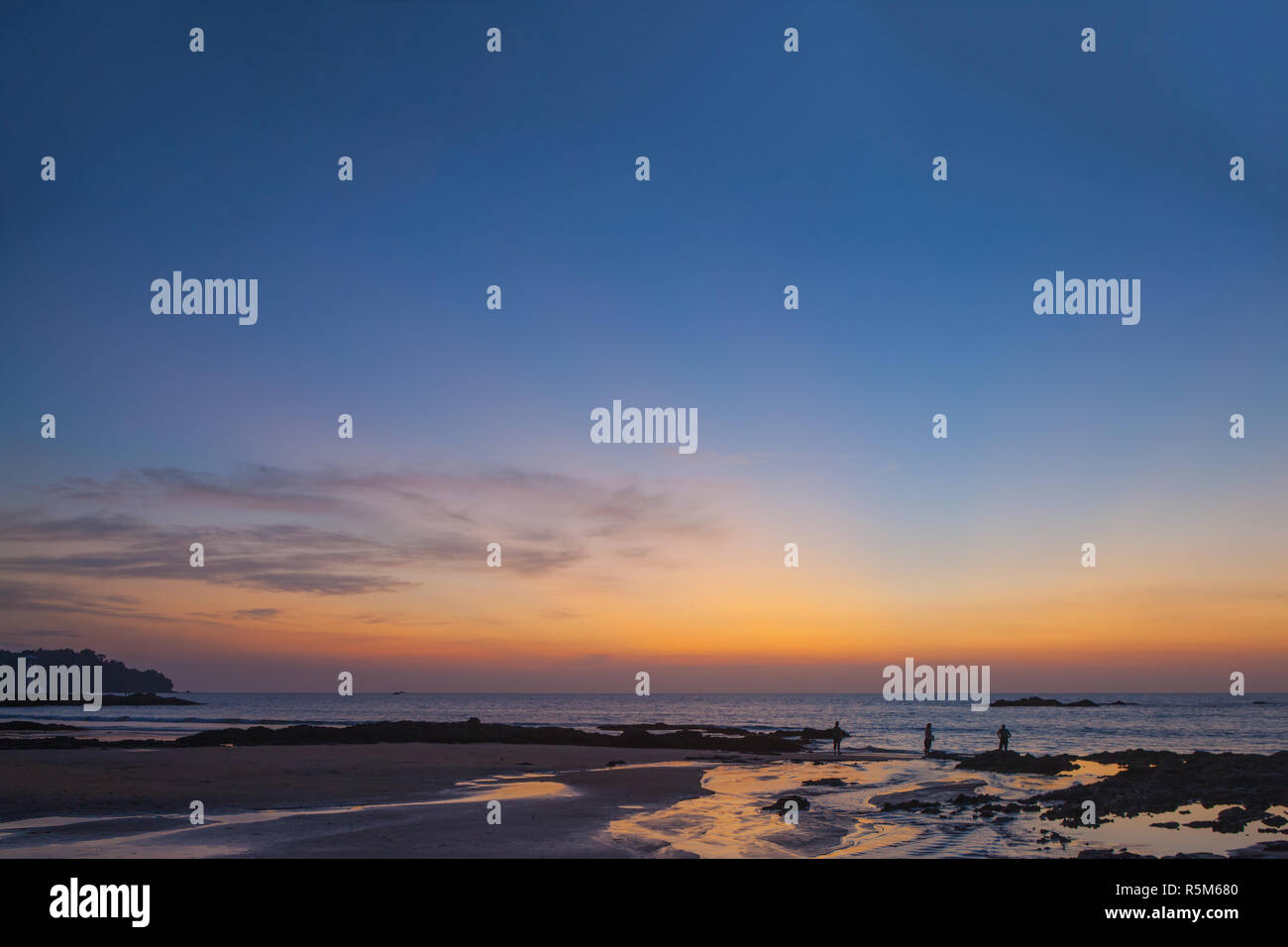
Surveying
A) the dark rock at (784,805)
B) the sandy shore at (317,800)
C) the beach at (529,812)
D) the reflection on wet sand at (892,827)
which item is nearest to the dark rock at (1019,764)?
the beach at (529,812)

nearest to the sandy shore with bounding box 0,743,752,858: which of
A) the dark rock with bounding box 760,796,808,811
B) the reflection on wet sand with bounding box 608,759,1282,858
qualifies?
the reflection on wet sand with bounding box 608,759,1282,858

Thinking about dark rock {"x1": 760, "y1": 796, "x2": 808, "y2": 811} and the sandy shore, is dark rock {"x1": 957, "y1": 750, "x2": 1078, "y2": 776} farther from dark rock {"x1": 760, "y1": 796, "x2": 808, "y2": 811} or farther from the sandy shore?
dark rock {"x1": 760, "y1": 796, "x2": 808, "y2": 811}

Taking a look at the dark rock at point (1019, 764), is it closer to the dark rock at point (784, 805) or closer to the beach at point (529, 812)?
the beach at point (529, 812)

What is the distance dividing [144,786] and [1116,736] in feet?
238

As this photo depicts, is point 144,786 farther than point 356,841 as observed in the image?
Yes

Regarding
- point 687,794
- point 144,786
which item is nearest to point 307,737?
point 144,786

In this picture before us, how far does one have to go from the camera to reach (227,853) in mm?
16156

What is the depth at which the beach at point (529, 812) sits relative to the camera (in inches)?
698
